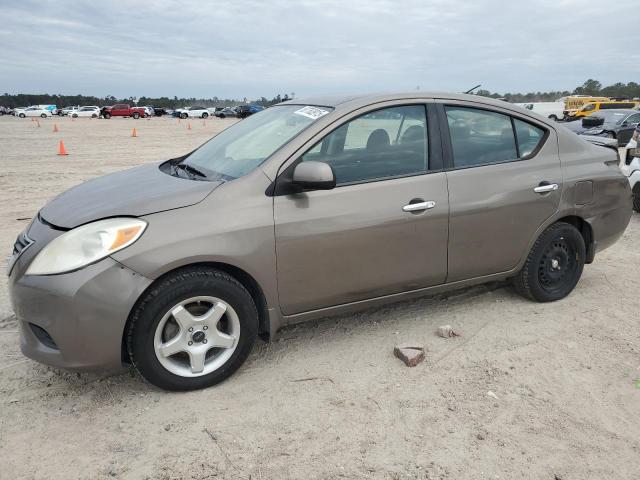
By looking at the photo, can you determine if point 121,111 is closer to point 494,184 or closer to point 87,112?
point 87,112

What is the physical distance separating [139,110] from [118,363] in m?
62.0

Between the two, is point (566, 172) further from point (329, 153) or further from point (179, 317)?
point (179, 317)

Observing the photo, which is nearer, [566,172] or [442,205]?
[442,205]

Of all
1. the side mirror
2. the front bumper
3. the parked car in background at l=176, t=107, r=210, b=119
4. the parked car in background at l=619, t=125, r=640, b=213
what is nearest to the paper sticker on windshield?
the side mirror

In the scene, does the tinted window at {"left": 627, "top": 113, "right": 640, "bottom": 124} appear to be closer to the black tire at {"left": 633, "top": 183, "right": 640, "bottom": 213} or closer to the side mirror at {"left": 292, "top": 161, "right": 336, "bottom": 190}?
the black tire at {"left": 633, "top": 183, "right": 640, "bottom": 213}

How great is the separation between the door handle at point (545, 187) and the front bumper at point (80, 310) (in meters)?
2.88

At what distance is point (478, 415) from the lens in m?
2.89

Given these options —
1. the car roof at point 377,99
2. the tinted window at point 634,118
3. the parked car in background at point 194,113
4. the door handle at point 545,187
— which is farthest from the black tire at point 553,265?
the parked car in background at point 194,113

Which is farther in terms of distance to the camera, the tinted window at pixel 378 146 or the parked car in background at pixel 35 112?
the parked car in background at pixel 35 112

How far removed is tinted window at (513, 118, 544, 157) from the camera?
13.5 feet

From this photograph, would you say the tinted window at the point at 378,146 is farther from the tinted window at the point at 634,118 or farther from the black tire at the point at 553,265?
the tinted window at the point at 634,118

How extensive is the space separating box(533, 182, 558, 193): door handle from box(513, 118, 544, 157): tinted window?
10.5 inches

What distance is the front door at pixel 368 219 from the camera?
3.23m

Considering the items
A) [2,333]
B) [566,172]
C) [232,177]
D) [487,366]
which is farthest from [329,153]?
[2,333]
